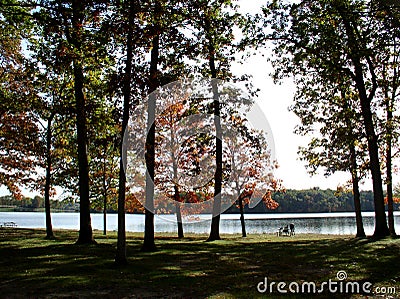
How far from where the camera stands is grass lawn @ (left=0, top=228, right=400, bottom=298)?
27.9 feet

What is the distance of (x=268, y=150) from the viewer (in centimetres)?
3259

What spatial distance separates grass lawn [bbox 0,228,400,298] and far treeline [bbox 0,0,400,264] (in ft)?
5.11

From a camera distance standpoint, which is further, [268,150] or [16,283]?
[268,150]

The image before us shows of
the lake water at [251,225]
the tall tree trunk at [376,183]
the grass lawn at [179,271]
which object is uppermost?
the tall tree trunk at [376,183]

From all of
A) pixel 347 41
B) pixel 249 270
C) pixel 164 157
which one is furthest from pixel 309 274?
pixel 164 157

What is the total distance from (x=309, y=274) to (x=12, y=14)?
14.8 meters

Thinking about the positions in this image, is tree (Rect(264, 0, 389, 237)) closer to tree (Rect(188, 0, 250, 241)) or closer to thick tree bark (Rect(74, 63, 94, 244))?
tree (Rect(188, 0, 250, 241))

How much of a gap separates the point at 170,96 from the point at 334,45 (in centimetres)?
782

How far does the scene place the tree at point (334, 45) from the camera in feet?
55.7

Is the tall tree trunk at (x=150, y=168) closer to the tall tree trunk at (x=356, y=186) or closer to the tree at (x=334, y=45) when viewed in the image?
the tree at (x=334, y=45)

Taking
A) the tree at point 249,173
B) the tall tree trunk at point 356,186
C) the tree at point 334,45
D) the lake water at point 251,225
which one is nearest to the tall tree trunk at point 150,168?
the tree at point 334,45

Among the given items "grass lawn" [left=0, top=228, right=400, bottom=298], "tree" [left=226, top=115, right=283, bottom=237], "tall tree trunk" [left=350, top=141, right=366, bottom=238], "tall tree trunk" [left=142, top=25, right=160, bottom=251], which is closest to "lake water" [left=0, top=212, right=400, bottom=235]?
"tree" [left=226, top=115, right=283, bottom=237]

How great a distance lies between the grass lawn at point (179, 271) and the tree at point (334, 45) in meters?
7.35

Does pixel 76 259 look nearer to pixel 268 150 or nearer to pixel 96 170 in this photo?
pixel 96 170
